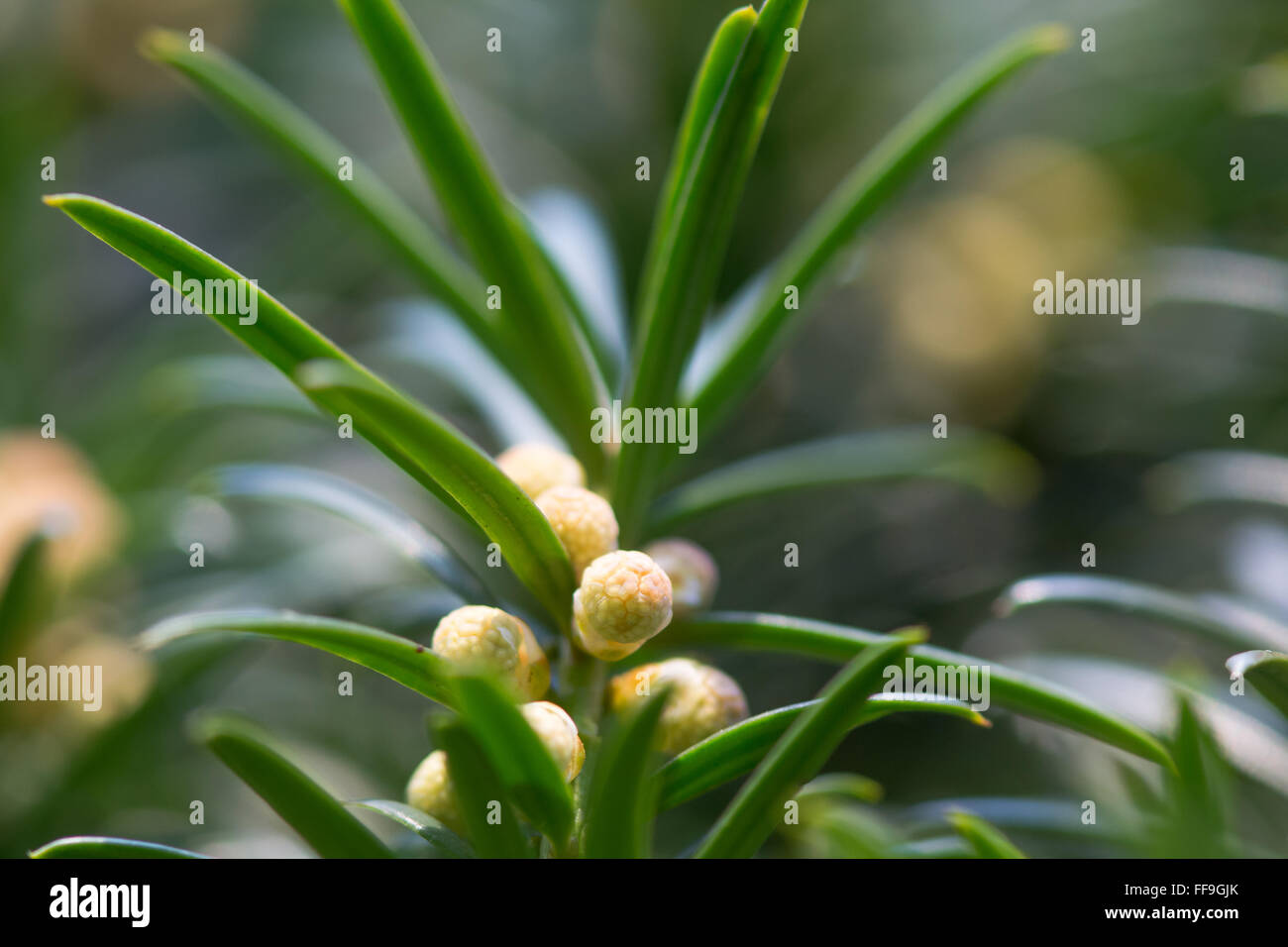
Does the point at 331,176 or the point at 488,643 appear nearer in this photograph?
the point at 488,643

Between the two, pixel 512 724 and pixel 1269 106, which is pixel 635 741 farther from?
pixel 1269 106

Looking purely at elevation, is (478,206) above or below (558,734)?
above

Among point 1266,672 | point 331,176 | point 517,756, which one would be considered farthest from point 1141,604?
point 331,176

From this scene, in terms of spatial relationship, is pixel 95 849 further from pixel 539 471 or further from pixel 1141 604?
pixel 1141 604

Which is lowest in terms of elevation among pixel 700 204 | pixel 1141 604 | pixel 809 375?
pixel 1141 604

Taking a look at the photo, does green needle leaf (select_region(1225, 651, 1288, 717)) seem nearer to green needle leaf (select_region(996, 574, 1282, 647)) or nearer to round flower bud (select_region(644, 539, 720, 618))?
green needle leaf (select_region(996, 574, 1282, 647))

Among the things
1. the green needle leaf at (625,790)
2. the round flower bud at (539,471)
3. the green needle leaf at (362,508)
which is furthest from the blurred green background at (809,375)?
the green needle leaf at (625,790)

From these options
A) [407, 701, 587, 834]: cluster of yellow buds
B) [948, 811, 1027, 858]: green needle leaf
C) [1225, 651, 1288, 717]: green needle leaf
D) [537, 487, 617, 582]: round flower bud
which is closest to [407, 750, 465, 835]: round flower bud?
[407, 701, 587, 834]: cluster of yellow buds
